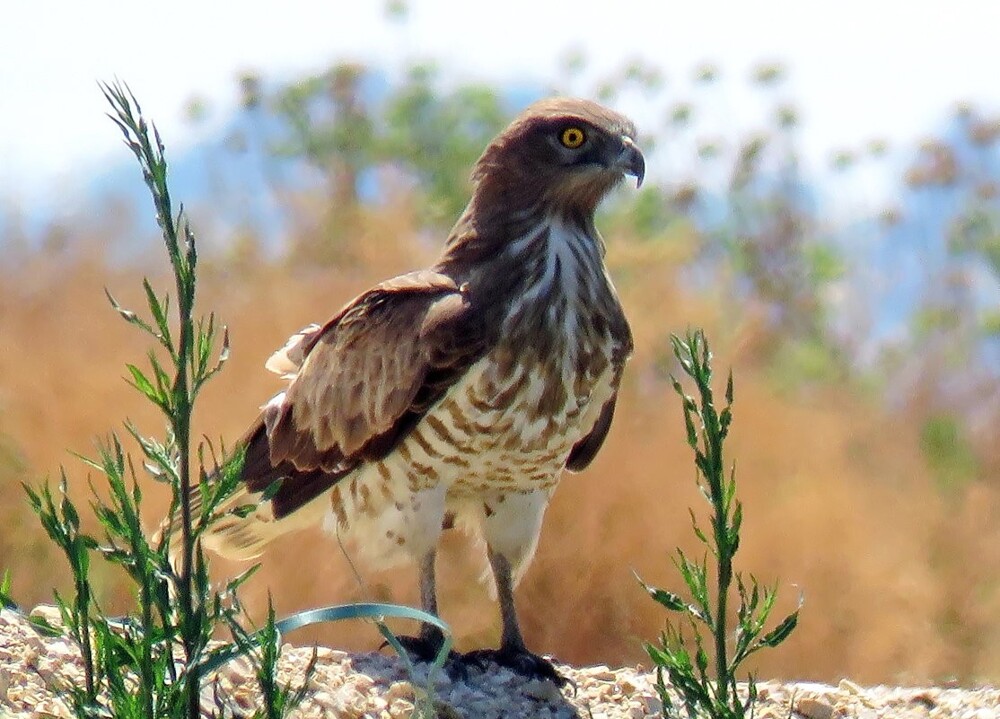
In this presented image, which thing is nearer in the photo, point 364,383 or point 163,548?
point 163,548

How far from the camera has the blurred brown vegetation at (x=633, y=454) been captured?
30.3 feet

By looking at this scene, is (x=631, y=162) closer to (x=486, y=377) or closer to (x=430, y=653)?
(x=486, y=377)

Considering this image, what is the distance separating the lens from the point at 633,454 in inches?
392

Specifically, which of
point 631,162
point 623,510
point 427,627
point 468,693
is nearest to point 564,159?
point 631,162

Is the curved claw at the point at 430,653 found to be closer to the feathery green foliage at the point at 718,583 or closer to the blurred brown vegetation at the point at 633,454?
the feathery green foliage at the point at 718,583

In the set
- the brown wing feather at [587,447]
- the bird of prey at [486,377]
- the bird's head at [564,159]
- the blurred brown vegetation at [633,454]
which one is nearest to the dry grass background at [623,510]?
the blurred brown vegetation at [633,454]

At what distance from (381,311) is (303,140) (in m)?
11.4

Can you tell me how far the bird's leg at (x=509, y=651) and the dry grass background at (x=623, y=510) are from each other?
255 cm

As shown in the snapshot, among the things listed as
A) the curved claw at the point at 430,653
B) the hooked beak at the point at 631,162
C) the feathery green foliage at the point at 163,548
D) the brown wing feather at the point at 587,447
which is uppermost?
the hooked beak at the point at 631,162

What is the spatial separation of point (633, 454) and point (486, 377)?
4670 mm

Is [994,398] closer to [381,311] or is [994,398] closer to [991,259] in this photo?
[991,259]

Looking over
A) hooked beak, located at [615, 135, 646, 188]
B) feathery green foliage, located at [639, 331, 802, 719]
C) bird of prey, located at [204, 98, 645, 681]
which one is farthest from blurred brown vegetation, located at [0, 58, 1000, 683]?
feathery green foliage, located at [639, 331, 802, 719]

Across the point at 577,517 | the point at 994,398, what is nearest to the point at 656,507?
the point at 577,517

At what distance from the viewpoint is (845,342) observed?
1680cm
